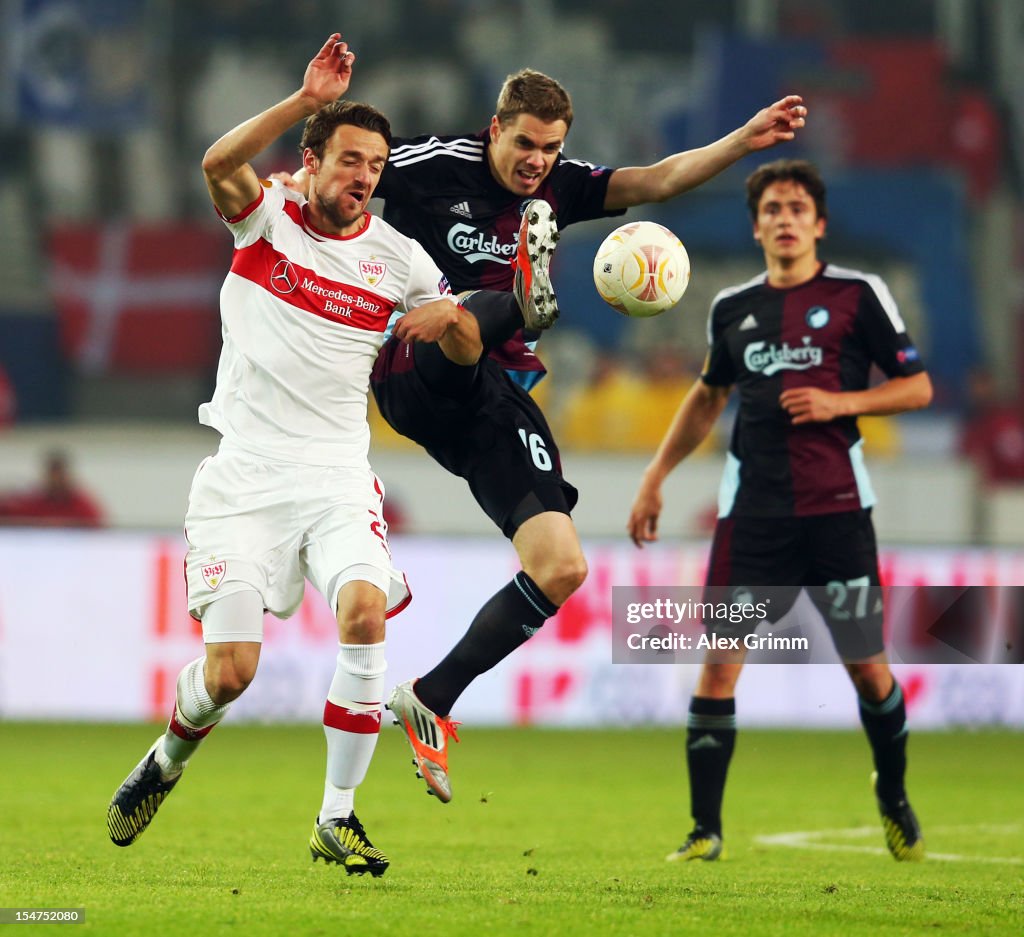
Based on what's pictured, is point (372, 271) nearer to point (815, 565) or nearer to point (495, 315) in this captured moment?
point (495, 315)

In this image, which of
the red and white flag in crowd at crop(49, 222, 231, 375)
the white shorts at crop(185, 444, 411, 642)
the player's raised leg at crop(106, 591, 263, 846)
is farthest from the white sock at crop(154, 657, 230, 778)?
the red and white flag in crowd at crop(49, 222, 231, 375)

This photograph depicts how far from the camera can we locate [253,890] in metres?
4.95

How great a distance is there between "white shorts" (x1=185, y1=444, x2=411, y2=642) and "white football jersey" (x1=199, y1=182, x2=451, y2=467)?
8 centimetres

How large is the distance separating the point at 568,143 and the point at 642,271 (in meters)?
12.5

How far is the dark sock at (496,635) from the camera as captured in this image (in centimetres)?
575

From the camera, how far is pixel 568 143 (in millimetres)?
17906

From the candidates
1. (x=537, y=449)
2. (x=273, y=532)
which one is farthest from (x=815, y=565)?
(x=273, y=532)

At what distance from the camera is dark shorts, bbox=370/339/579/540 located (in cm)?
588

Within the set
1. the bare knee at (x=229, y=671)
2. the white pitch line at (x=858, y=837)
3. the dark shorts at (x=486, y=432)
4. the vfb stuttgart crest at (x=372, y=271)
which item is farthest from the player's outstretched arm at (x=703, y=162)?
the white pitch line at (x=858, y=837)

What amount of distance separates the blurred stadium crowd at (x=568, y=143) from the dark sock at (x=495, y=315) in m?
10.4

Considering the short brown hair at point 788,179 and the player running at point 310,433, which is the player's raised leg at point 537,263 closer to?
the player running at point 310,433

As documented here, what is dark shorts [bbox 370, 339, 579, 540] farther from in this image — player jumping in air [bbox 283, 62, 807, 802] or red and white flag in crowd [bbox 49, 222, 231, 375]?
red and white flag in crowd [bbox 49, 222, 231, 375]

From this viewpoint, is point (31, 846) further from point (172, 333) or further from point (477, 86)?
point (477, 86)

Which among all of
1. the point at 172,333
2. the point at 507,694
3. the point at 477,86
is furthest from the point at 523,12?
the point at 507,694
